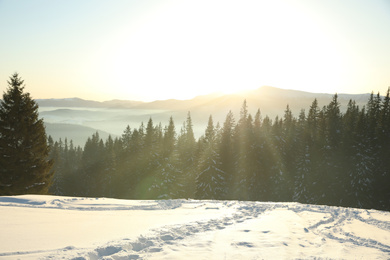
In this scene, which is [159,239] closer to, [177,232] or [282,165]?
[177,232]

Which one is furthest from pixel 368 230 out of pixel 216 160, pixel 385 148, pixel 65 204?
pixel 385 148

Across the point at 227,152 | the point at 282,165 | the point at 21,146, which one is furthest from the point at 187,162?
the point at 21,146

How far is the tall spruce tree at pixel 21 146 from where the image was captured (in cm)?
1694

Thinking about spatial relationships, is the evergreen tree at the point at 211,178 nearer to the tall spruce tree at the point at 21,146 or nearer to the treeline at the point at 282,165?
the treeline at the point at 282,165

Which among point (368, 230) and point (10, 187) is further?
point (10, 187)

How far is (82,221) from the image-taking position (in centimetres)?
771

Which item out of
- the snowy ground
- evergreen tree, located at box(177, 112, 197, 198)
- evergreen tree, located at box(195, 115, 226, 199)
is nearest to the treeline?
evergreen tree, located at box(195, 115, 226, 199)

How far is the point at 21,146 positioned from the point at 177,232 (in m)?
16.5

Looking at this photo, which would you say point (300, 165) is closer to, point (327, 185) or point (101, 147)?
point (327, 185)

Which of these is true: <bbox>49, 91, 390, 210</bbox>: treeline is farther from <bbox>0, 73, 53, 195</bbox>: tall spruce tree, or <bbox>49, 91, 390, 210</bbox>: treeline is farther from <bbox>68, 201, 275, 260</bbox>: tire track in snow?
<bbox>68, 201, 275, 260</bbox>: tire track in snow

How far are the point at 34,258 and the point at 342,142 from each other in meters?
49.9

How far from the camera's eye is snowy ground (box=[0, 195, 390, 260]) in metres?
5.54

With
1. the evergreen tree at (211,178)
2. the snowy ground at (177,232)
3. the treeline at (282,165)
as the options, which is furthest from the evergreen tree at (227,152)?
the snowy ground at (177,232)

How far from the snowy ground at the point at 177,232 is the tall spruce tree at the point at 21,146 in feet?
28.5
